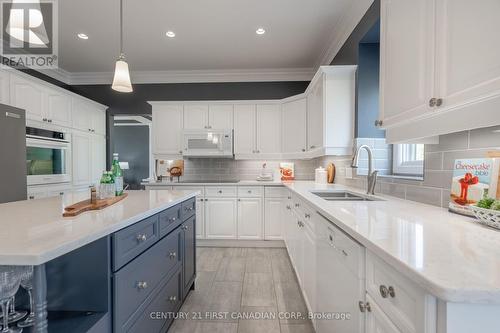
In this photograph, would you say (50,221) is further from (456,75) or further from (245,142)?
(245,142)

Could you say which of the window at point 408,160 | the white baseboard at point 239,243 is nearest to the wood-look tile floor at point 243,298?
the white baseboard at point 239,243

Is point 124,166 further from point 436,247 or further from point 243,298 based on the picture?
point 436,247

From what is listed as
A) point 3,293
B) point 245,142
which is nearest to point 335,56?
point 245,142

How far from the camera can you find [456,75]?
0.87 m

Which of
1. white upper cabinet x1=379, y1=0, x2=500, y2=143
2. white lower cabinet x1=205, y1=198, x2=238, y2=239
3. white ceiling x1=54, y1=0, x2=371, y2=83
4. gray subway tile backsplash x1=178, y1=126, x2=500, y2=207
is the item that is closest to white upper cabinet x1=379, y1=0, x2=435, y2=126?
white upper cabinet x1=379, y1=0, x2=500, y2=143

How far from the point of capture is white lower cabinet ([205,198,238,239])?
334cm

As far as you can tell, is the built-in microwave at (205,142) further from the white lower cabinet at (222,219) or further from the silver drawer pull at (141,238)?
the silver drawer pull at (141,238)

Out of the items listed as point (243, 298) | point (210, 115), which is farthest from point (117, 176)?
point (210, 115)

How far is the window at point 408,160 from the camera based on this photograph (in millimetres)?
1724

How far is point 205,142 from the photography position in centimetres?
361

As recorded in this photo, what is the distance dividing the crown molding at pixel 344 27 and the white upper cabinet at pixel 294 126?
0.65m

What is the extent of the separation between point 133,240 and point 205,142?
261 cm

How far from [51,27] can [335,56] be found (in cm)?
336

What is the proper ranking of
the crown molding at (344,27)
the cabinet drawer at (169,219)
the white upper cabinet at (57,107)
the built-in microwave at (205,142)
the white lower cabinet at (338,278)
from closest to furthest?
1. the white lower cabinet at (338,278)
2. the cabinet drawer at (169,219)
3. the crown molding at (344,27)
4. the white upper cabinet at (57,107)
5. the built-in microwave at (205,142)
